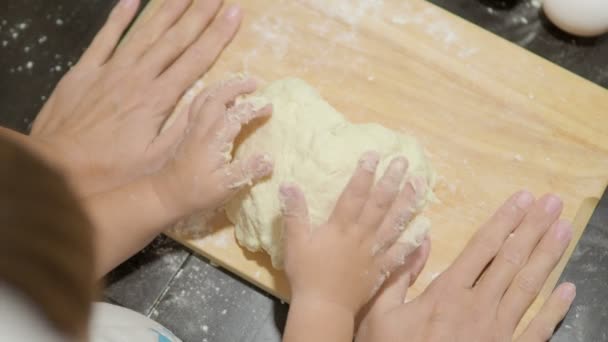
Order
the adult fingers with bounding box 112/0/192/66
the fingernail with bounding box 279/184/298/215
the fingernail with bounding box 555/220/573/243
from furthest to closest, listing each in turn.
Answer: the adult fingers with bounding box 112/0/192/66
the fingernail with bounding box 555/220/573/243
the fingernail with bounding box 279/184/298/215

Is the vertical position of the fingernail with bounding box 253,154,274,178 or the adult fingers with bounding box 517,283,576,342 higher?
the fingernail with bounding box 253,154,274,178

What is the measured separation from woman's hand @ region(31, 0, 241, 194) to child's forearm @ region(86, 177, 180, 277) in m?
0.05

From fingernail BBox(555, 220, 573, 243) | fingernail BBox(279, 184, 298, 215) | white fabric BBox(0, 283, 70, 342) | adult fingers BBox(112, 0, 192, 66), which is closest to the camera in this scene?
white fabric BBox(0, 283, 70, 342)

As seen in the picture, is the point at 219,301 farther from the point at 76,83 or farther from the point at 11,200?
the point at 11,200

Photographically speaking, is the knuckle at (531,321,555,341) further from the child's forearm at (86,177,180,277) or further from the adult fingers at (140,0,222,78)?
the adult fingers at (140,0,222,78)

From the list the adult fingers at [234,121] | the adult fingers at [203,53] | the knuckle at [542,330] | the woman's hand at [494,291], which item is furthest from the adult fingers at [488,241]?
the adult fingers at [203,53]

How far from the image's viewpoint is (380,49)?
93 cm

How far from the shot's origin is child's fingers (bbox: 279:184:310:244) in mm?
752

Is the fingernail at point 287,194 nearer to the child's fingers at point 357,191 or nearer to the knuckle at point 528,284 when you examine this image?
the child's fingers at point 357,191

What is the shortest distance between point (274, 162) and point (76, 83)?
368 mm

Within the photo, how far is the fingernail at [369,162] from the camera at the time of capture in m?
0.75

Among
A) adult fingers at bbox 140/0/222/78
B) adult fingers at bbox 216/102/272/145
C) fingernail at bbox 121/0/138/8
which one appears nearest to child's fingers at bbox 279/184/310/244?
adult fingers at bbox 216/102/272/145

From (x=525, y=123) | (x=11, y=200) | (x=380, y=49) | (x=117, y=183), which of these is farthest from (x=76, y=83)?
(x=525, y=123)

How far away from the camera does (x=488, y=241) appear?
0.84 m
